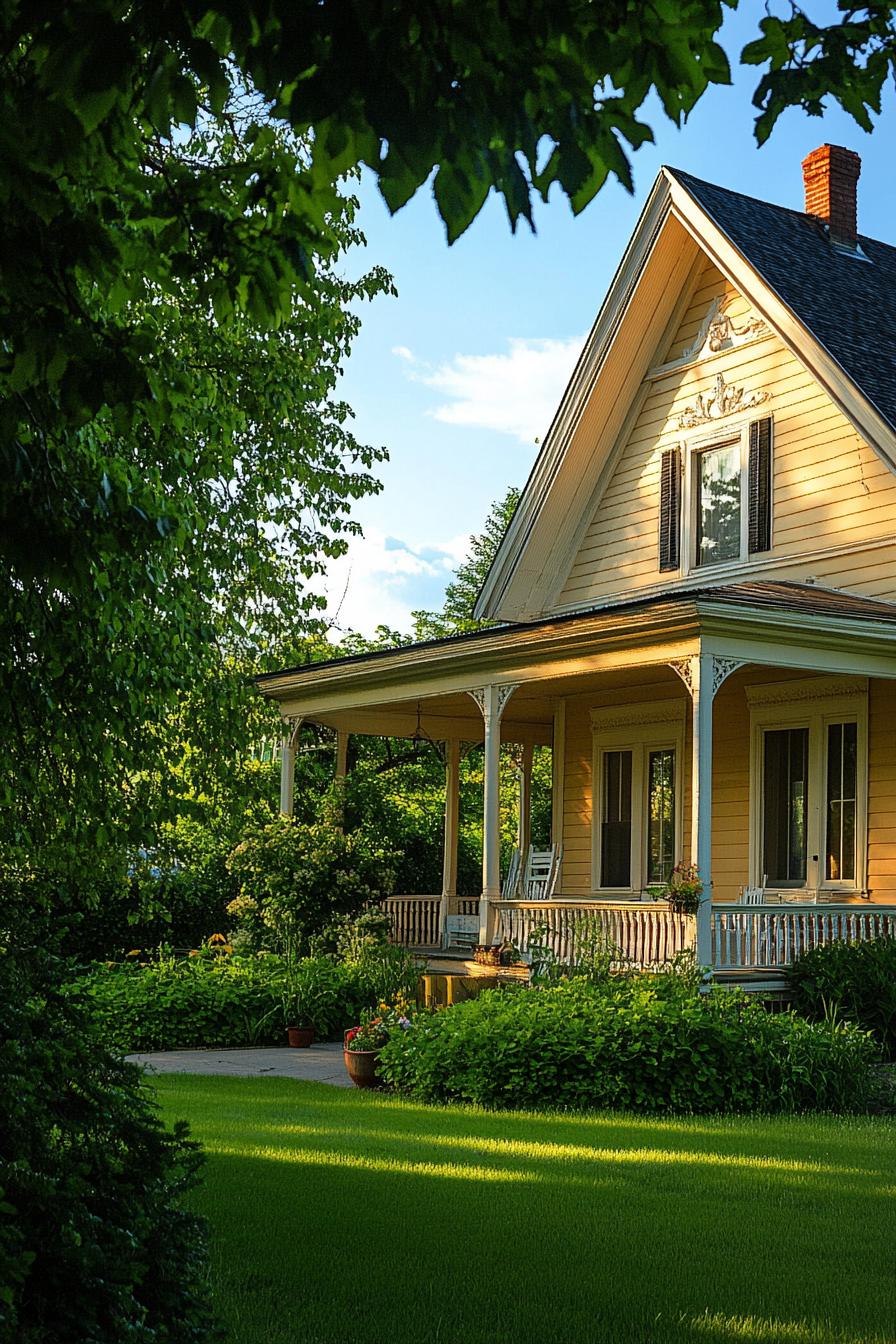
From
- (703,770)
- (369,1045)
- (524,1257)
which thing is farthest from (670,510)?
(524,1257)

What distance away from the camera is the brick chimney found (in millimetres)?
20672

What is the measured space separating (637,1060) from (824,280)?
36.3 feet

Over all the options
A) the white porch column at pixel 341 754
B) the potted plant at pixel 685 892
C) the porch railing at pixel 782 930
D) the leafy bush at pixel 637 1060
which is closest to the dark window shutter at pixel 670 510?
the white porch column at pixel 341 754

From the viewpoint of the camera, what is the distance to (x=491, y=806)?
16625 millimetres

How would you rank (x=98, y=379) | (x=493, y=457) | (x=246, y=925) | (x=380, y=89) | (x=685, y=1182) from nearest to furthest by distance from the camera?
(x=380, y=89), (x=98, y=379), (x=685, y=1182), (x=246, y=925), (x=493, y=457)

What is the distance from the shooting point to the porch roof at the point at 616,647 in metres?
14.2

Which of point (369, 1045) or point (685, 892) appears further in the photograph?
point (685, 892)

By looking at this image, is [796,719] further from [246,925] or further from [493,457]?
[493,457]

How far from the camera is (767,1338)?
5715 mm

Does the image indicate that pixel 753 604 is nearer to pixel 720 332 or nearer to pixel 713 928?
pixel 713 928

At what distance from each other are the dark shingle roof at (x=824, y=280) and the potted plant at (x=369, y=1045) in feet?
27.0

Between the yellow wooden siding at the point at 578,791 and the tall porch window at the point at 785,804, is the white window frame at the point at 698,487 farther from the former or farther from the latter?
the tall porch window at the point at 785,804

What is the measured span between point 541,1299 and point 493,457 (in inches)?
1447

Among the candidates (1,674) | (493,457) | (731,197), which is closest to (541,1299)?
(1,674)
